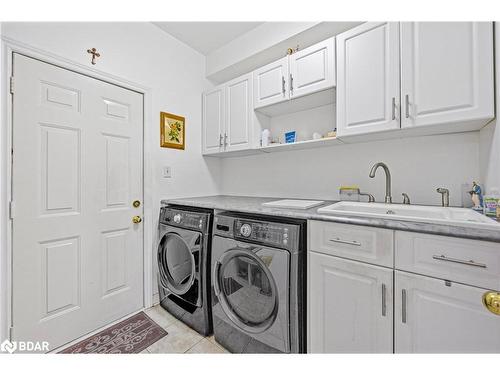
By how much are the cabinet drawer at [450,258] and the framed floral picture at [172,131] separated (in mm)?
1955

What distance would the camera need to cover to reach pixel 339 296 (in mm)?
1098

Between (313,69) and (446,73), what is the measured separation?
0.80m


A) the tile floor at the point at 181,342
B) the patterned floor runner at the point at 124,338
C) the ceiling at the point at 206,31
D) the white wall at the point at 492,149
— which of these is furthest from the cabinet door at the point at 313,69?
the patterned floor runner at the point at 124,338

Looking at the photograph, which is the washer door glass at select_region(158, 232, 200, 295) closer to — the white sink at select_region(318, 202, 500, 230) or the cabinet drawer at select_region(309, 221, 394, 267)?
the cabinet drawer at select_region(309, 221, 394, 267)

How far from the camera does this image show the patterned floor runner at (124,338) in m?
1.42

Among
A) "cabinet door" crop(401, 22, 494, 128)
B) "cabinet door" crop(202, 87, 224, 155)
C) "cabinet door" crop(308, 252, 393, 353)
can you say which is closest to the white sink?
"cabinet door" crop(308, 252, 393, 353)

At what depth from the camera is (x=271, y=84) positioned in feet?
6.10

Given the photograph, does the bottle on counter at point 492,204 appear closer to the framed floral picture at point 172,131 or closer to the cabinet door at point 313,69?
the cabinet door at point 313,69

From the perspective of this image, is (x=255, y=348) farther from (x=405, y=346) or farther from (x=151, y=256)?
(x=151, y=256)

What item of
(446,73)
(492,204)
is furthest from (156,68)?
(492,204)

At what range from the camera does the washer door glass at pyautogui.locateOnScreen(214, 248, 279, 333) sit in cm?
126

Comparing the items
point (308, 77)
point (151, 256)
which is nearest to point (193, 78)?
point (308, 77)

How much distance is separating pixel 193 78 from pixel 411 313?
8.57 ft

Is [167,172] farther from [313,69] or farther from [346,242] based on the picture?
[346,242]
